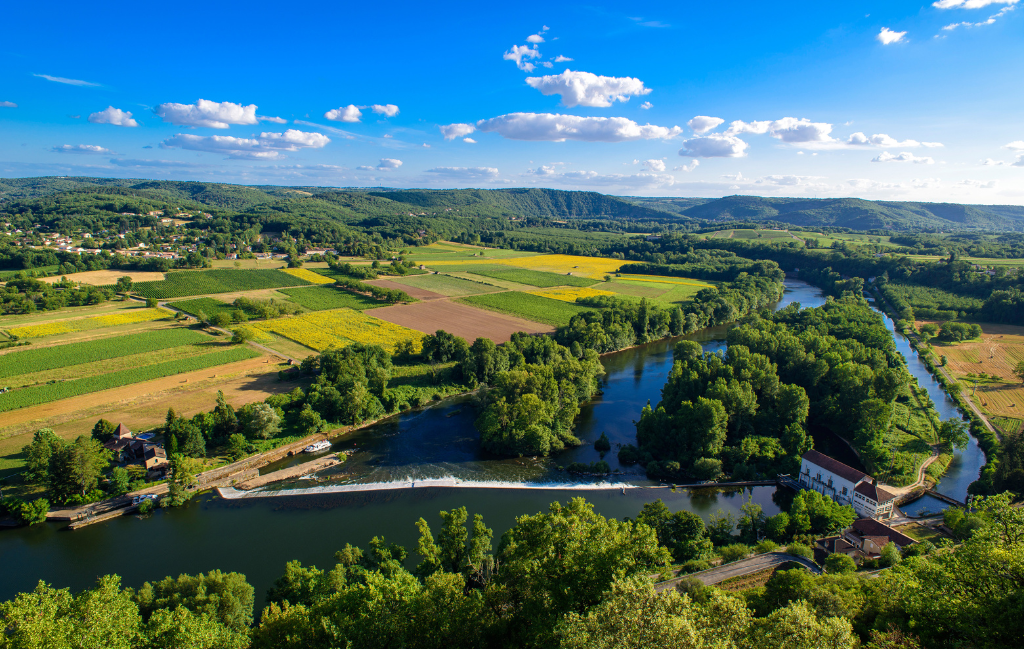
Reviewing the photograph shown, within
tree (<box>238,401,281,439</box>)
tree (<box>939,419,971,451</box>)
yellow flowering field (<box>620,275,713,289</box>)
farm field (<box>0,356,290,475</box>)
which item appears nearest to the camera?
tree (<box>939,419,971,451</box>)

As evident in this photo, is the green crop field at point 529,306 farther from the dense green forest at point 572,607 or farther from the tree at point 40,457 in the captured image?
the dense green forest at point 572,607

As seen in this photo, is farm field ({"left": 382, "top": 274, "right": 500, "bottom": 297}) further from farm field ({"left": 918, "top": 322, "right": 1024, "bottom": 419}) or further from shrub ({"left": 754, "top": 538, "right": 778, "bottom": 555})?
shrub ({"left": 754, "top": 538, "right": 778, "bottom": 555})

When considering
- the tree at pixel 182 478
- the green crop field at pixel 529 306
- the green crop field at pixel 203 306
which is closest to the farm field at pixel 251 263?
the green crop field at pixel 203 306

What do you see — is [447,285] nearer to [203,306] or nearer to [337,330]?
[337,330]

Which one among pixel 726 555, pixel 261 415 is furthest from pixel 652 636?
pixel 261 415

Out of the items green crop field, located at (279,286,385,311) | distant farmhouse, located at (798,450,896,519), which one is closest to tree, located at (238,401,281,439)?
distant farmhouse, located at (798,450,896,519)

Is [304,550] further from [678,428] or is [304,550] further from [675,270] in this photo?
[675,270]
